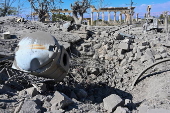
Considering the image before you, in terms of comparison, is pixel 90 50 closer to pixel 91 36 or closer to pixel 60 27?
pixel 91 36

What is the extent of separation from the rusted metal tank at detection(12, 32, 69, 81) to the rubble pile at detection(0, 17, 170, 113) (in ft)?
0.95

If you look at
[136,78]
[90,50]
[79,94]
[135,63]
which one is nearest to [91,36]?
[90,50]

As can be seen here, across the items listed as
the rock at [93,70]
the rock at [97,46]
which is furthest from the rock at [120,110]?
the rock at [97,46]

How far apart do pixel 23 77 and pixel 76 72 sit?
285 centimetres

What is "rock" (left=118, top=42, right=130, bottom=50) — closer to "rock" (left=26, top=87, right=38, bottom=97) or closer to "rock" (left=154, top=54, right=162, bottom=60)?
"rock" (left=154, top=54, right=162, bottom=60)

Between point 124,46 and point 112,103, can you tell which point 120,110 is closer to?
point 112,103

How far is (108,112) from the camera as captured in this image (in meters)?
4.21

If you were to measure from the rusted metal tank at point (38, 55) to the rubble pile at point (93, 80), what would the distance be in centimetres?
29

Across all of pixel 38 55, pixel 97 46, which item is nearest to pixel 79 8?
pixel 97 46

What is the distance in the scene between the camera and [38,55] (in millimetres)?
4449

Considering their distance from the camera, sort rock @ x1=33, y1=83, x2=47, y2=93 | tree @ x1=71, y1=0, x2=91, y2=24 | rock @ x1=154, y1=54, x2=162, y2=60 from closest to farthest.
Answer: rock @ x1=33, y1=83, x2=47, y2=93 → rock @ x1=154, y1=54, x2=162, y2=60 → tree @ x1=71, y1=0, x2=91, y2=24

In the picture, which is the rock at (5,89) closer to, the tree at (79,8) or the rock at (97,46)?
the rock at (97,46)

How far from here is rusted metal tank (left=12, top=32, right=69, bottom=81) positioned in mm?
4465

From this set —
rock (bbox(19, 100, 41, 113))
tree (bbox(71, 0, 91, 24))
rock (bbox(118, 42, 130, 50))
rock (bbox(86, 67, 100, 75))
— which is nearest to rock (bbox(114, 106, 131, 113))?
rock (bbox(19, 100, 41, 113))
